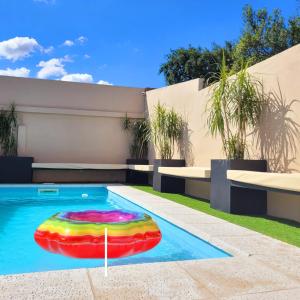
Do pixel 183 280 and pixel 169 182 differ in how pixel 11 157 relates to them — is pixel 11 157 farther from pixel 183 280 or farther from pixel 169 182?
pixel 183 280

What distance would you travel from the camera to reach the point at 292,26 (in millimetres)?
18531

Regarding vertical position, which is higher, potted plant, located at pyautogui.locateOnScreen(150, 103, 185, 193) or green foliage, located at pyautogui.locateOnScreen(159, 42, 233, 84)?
green foliage, located at pyautogui.locateOnScreen(159, 42, 233, 84)

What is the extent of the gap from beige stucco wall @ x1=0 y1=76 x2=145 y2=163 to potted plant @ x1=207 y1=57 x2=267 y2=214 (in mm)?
7034

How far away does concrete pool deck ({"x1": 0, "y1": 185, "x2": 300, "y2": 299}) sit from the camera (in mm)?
2484

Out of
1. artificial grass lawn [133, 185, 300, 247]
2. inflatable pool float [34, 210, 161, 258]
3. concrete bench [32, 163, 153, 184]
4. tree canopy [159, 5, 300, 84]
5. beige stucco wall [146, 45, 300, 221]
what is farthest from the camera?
tree canopy [159, 5, 300, 84]

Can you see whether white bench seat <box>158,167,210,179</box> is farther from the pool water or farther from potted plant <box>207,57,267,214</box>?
the pool water

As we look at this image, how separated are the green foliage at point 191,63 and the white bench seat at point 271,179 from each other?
18.5m

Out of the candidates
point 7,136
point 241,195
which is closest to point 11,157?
point 7,136

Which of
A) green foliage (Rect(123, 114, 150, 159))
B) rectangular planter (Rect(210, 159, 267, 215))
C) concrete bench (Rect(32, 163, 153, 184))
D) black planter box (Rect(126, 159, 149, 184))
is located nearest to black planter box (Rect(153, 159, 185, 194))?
concrete bench (Rect(32, 163, 153, 184))

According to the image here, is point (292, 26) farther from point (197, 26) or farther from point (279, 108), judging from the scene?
point (279, 108)

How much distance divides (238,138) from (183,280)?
434 centimetres

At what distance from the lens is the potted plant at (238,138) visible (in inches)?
242

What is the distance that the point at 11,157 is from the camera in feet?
37.0

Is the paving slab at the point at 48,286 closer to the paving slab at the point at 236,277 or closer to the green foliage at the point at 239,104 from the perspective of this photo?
the paving slab at the point at 236,277
